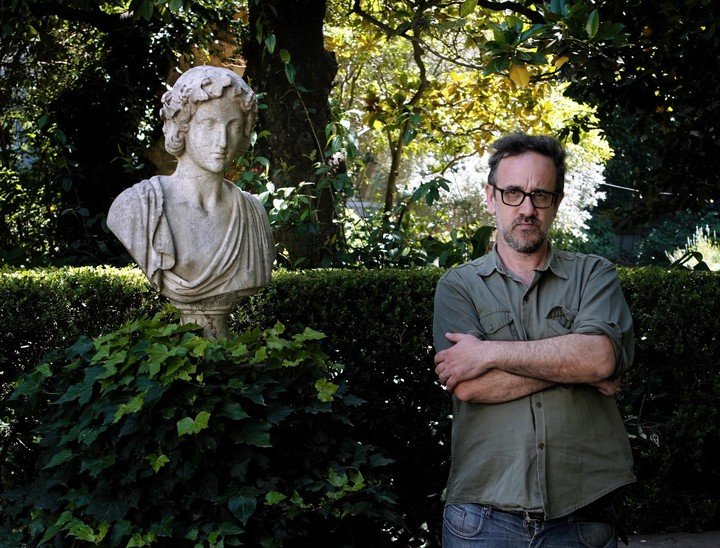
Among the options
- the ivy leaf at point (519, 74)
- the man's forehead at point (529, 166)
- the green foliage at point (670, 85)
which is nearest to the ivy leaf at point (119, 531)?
the man's forehead at point (529, 166)

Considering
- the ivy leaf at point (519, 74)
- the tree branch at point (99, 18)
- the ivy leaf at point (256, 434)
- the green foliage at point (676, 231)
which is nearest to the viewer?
the ivy leaf at point (256, 434)

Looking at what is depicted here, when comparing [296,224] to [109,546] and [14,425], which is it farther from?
[109,546]

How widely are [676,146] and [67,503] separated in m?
5.14

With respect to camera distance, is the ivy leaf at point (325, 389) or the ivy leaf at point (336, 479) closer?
the ivy leaf at point (336, 479)

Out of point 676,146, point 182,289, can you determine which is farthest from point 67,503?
point 676,146

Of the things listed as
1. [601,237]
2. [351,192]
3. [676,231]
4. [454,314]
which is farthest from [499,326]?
[676,231]

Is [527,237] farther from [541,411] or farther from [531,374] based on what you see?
[541,411]

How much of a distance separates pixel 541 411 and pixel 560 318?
0.34 metres

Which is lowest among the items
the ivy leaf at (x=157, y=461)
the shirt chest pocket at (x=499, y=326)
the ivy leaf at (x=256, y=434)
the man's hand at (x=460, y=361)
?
the ivy leaf at (x=157, y=461)

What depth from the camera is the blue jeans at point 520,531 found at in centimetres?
271

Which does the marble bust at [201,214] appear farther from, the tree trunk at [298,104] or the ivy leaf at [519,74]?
the tree trunk at [298,104]

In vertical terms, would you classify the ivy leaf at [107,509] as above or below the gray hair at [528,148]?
below

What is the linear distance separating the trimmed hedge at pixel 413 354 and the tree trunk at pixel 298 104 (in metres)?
1.78

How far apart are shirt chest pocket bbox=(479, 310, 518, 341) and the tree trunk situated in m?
4.07
